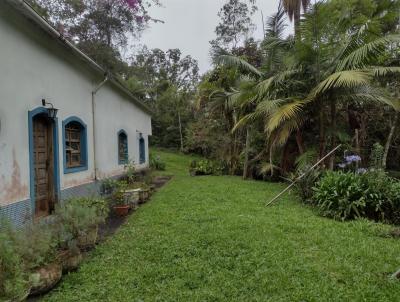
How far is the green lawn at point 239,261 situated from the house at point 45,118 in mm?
1793

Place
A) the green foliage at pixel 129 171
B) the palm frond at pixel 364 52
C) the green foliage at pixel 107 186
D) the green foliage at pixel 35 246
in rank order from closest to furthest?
the green foliage at pixel 35 246
the palm frond at pixel 364 52
the green foliage at pixel 107 186
the green foliage at pixel 129 171

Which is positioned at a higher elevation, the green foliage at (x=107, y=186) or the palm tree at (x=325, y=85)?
the palm tree at (x=325, y=85)

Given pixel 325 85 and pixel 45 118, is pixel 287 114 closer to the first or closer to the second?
pixel 325 85

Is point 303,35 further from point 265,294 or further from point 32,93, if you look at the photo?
point 265,294

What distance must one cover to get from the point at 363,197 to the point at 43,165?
6.89m

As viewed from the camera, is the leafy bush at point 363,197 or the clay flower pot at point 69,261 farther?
the leafy bush at point 363,197

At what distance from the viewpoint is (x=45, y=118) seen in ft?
22.0

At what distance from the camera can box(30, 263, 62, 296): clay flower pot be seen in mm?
3555

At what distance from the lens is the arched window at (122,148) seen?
11.8 m

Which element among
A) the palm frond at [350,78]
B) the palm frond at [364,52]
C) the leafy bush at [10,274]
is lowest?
the leafy bush at [10,274]

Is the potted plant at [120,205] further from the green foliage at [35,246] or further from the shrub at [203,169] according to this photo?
the shrub at [203,169]

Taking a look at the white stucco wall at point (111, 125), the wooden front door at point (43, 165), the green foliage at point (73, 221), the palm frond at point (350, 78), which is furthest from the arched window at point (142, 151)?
the green foliage at point (73, 221)

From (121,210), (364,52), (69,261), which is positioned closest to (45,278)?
(69,261)

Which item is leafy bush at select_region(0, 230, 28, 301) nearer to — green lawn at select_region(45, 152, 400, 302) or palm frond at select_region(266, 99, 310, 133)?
green lawn at select_region(45, 152, 400, 302)
